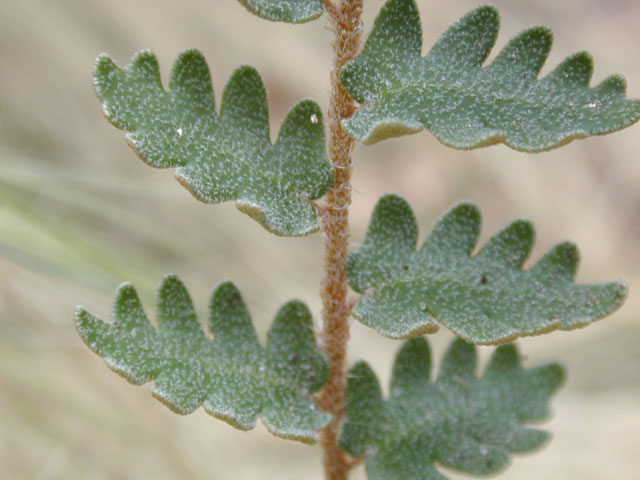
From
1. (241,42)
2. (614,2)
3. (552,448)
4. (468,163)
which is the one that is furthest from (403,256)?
(614,2)

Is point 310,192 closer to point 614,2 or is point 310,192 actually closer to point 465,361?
point 465,361

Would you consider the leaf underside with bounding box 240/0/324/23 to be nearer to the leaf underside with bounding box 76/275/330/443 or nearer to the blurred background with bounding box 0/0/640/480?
the blurred background with bounding box 0/0/640/480

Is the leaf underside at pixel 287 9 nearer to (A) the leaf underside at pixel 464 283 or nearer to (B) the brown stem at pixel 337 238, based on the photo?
(B) the brown stem at pixel 337 238

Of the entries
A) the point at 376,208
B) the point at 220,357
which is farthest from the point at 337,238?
the point at 220,357

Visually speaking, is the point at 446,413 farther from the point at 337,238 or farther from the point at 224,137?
the point at 224,137

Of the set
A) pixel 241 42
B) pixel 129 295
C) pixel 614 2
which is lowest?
pixel 129 295

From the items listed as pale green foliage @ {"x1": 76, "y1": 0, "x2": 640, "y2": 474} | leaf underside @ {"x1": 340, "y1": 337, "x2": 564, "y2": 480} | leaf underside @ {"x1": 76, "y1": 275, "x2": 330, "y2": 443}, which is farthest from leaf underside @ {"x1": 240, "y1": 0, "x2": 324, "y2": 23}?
leaf underside @ {"x1": 340, "y1": 337, "x2": 564, "y2": 480}

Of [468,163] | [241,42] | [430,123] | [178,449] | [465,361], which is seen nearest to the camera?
[430,123]
